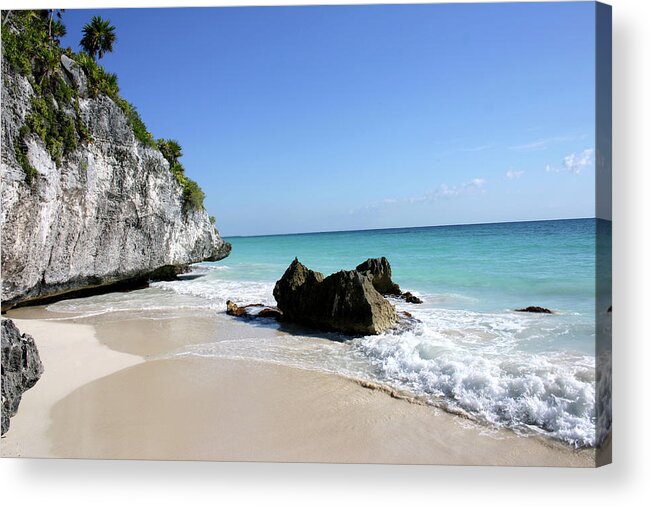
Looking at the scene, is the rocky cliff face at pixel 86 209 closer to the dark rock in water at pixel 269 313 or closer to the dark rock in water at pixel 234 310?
the dark rock in water at pixel 234 310

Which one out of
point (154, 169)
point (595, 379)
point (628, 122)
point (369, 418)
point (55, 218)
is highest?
point (154, 169)

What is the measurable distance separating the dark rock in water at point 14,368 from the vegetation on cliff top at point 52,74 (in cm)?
257

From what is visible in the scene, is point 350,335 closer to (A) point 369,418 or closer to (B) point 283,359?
(B) point 283,359

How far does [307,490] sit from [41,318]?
6.21 meters

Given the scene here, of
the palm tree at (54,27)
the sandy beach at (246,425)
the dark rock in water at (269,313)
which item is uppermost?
the palm tree at (54,27)

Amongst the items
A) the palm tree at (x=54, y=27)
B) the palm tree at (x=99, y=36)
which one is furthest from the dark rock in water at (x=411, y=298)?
the palm tree at (x=54, y=27)

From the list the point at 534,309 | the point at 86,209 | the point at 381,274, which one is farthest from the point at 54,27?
the point at 534,309

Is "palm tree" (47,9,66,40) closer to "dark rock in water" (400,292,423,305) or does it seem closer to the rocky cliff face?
the rocky cliff face

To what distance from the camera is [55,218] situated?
21.0 feet

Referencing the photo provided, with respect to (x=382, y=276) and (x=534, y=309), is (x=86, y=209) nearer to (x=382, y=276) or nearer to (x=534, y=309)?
(x=382, y=276)

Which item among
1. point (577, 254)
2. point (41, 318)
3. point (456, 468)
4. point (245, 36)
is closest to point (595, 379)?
point (456, 468)

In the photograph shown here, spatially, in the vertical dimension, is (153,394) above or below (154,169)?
below

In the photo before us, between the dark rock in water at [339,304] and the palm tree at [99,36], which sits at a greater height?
the palm tree at [99,36]

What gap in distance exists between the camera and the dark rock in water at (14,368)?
3.38 meters
